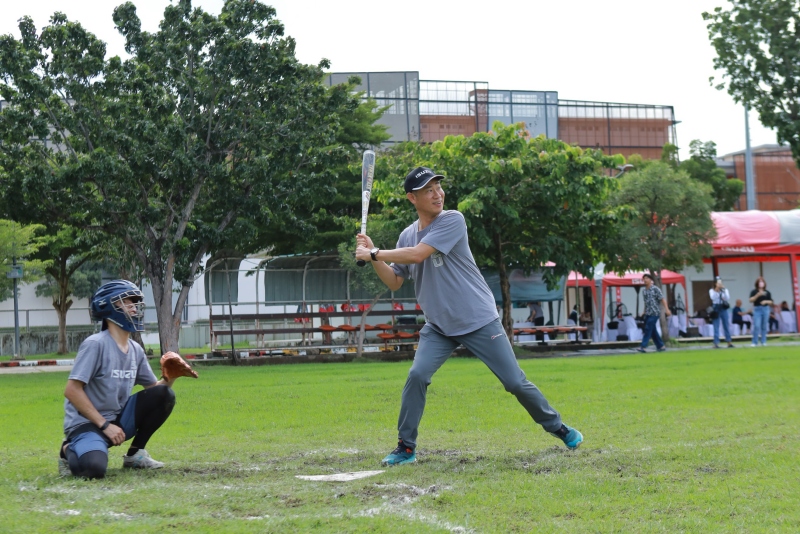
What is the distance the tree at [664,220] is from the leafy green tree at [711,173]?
26.5 m

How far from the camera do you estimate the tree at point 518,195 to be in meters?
26.6

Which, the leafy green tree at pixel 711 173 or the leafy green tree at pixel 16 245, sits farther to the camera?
the leafy green tree at pixel 711 173

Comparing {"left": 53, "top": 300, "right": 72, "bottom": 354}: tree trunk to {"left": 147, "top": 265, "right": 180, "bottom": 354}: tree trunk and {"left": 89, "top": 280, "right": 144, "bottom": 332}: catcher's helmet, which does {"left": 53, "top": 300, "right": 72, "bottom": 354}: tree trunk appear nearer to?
{"left": 147, "top": 265, "right": 180, "bottom": 354}: tree trunk

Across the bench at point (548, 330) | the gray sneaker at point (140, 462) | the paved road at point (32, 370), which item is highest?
the gray sneaker at point (140, 462)

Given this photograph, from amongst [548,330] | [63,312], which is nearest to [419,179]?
[548,330]

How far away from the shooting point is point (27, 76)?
22828 millimetres

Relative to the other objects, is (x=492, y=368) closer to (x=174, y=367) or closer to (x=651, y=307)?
(x=174, y=367)

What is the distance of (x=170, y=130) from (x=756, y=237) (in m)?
23.1

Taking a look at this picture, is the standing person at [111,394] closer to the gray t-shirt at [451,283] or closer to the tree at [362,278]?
the gray t-shirt at [451,283]

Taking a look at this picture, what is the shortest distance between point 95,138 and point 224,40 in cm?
386

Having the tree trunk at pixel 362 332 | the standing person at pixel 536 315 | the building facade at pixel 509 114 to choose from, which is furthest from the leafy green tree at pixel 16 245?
the building facade at pixel 509 114

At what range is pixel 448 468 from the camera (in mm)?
6574

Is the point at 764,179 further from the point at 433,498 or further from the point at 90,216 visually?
the point at 433,498

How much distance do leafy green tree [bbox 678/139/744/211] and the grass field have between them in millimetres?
46473
